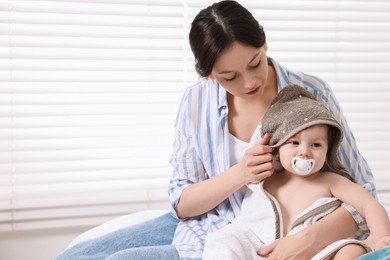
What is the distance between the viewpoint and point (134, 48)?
2834 mm

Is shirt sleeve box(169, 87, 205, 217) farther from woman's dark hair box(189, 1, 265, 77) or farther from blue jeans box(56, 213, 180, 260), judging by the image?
woman's dark hair box(189, 1, 265, 77)

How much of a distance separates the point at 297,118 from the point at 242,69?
0.20m

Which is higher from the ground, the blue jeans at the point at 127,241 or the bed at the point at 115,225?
the blue jeans at the point at 127,241

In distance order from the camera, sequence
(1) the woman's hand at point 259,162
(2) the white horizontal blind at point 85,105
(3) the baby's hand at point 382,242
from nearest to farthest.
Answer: (3) the baby's hand at point 382,242
(1) the woman's hand at point 259,162
(2) the white horizontal blind at point 85,105

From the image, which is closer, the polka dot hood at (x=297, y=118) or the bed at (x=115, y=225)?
the polka dot hood at (x=297, y=118)

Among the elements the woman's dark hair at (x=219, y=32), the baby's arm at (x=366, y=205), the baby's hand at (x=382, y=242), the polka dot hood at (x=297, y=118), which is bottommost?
the baby's hand at (x=382, y=242)

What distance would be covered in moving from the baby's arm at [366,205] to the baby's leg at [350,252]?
4cm

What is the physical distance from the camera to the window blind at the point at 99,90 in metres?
2.79

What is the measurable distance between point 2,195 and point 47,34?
2.36ft

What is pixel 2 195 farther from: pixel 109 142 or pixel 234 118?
pixel 234 118

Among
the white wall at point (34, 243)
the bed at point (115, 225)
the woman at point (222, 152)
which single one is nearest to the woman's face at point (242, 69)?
the woman at point (222, 152)

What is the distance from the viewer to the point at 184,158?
2055mm

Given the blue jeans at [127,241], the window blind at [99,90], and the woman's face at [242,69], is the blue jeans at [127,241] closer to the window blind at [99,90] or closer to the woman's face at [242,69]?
the woman's face at [242,69]

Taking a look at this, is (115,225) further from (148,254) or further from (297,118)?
(297,118)
